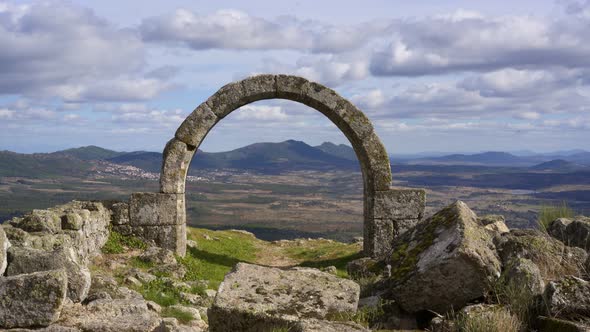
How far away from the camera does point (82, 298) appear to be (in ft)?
20.0

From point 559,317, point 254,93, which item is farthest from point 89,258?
point 559,317

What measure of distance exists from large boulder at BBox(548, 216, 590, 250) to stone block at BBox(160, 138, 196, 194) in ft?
28.8

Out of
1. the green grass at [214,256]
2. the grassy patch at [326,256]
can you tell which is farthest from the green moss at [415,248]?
the grassy patch at [326,256]

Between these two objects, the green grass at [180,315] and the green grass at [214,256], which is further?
the green grass at [214,256]

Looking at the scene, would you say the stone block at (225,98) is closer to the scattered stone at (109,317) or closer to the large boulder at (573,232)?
the large boulder at (573,232)

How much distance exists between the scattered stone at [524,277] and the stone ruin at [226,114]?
8.23m

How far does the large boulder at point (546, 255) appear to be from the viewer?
6.21 meters

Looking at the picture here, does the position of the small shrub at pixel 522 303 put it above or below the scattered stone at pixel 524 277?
below

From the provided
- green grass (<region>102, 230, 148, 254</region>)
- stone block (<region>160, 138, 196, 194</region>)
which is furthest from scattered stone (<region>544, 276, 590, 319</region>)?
green grass (<region>102, 230, 148, 254</region>)

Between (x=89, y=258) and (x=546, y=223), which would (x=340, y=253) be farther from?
(x=89, y=258)

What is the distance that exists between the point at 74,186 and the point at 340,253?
19725 centimetres

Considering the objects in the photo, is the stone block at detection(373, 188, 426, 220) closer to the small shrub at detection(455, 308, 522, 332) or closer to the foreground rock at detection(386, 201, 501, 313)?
the foreground rock at detection(386, 201, 501, 313)

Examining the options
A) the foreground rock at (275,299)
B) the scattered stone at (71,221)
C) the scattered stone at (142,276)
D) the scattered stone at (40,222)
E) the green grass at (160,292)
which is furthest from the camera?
the scattered stone at (71,221)

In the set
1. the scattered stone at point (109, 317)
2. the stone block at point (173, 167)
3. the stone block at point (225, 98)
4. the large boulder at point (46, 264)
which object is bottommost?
the scattered stone at point (109, 317)
